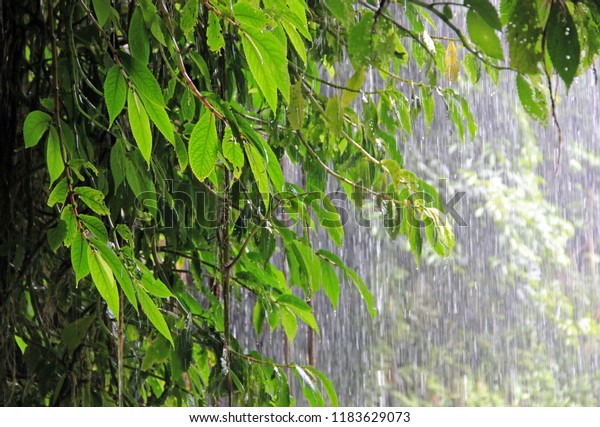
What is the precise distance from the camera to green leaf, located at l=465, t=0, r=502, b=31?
A: 245 millimetres

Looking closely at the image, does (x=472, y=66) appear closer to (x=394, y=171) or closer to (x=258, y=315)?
(x=394, y=171)

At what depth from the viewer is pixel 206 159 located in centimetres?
43

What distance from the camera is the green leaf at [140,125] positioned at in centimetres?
43

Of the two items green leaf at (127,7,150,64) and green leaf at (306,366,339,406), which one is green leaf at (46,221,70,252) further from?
green leaf at (306,366,339,406)

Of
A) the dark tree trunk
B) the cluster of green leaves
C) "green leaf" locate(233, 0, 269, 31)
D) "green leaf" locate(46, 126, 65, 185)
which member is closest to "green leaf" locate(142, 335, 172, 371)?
the cluster of green leaves

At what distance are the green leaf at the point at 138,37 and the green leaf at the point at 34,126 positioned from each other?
0.27 feet

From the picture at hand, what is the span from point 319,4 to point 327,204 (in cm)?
22

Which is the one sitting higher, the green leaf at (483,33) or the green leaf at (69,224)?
the green leaf at (483,33)

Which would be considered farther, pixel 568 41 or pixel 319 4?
pixel 319 4

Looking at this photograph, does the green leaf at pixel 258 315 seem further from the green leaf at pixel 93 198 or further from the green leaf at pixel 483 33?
the green leaf at pixel 483 33

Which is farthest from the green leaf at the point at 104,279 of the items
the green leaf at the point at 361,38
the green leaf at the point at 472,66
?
the green leaf at the point at 472,66

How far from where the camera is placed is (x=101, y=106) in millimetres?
620
